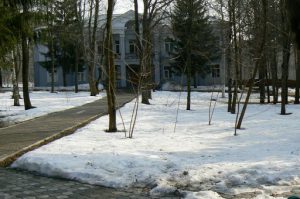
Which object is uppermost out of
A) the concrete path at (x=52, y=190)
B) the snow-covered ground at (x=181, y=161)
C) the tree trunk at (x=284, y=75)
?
the tree trunk at (x=284, y=75)

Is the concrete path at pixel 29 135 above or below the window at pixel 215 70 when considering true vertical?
below

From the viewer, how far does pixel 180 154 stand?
34.7 ft

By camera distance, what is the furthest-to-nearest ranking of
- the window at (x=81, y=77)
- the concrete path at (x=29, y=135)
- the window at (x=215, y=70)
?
the window at (x=81, y=77) < the window at (x=215, y=70) < the concrete path at (x=29, y=135)

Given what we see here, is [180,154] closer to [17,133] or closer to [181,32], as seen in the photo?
[17,133]

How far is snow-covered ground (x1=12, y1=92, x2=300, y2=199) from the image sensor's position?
25.6ft

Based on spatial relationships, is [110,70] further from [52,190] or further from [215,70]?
[215,70]

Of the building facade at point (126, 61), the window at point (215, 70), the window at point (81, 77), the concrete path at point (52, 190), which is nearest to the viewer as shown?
the concrete path at point (52, 190)

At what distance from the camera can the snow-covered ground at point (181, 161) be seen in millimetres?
7816

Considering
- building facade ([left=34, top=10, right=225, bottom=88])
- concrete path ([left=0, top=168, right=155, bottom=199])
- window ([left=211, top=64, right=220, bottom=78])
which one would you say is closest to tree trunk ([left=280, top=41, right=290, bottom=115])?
concrete path ([left=0, top=168, right=155, bottom=199])

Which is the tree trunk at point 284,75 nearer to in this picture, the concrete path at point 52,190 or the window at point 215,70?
the concrete path at point 52,190

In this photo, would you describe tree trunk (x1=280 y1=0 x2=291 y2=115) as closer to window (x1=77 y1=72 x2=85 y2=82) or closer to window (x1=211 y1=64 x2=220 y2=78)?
window (x1=211 y1=64 x2=220 y2=78)

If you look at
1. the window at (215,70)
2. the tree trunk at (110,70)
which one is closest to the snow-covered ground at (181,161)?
the tree trunk at (110,70)

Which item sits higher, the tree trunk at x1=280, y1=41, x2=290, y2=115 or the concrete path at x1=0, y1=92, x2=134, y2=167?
the tree trunk at x1=280, y1=41, x2=290, y2=115

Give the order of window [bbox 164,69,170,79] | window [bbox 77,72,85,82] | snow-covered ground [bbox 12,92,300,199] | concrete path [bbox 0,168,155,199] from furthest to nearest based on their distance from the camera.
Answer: window [bbox 77,72,85,82] < window [bbox 164,69,170,79] < snow-covered ground [bbox 12,92,300,199] < concrete path [bbox 0,168,155,199]
